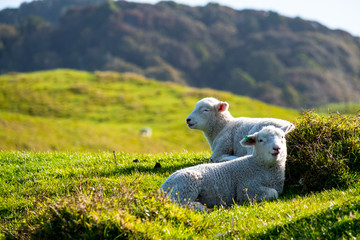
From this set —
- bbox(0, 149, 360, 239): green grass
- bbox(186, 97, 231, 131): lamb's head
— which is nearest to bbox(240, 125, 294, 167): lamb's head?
bbox(0, 149, 360, 239): green grass

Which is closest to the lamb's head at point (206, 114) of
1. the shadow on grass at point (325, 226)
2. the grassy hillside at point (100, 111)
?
the shadow on grass at point (325, 226)

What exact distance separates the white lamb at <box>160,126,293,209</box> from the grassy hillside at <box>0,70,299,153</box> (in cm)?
2771

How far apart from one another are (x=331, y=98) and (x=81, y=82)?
151m

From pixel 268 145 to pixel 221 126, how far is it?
140 inches

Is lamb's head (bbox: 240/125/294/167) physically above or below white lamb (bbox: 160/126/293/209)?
above

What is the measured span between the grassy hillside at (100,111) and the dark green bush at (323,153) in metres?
26.6

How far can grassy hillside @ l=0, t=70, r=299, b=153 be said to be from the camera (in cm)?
4034

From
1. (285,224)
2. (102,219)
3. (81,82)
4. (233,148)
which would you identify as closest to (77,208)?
(102,219)

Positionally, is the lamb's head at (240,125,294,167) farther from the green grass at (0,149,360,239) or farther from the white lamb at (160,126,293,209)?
the green grass at (0,149,360,239)

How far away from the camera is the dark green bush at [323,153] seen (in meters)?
8.22

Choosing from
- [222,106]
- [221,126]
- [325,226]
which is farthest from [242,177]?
[222,106]

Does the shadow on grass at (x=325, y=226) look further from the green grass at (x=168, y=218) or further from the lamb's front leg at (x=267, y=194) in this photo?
the lamb's front leg at (x=267, y=194)

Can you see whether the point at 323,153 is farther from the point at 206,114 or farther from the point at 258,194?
the point at 206,114

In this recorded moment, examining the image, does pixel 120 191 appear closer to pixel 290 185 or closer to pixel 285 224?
pixel 285 224
